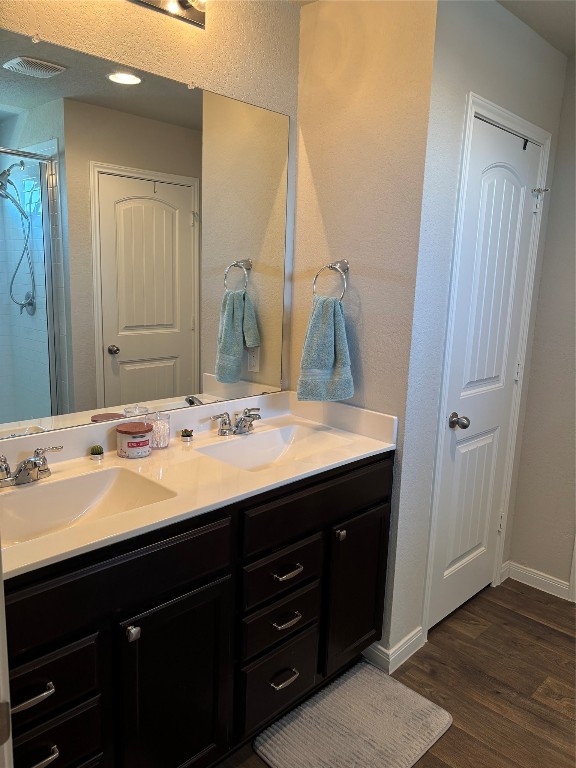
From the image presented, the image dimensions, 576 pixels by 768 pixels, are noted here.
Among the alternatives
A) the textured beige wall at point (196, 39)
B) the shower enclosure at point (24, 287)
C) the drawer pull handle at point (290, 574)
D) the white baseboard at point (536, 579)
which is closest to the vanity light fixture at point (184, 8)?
the textured beige wall at point (196, 39)

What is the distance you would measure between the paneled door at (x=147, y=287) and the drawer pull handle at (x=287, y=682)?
0.98 m

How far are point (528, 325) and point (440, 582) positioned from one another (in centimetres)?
121

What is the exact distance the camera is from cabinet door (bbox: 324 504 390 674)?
6.01ft

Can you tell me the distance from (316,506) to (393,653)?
0.81 metres

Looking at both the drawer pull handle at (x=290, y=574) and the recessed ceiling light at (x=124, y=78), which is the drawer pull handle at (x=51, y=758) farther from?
the recessed ceiling light at (x=124, y=78)

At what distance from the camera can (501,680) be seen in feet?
6.79

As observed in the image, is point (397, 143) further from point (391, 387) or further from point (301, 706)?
point (301, 706)

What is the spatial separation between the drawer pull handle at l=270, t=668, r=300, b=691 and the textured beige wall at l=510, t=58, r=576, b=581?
4.96 feet

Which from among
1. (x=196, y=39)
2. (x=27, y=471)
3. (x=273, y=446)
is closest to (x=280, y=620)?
(x=273, y=446)

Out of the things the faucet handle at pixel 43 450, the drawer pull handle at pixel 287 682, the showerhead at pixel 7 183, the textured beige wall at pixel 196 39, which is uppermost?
the textured beige wall at pixel 196 39

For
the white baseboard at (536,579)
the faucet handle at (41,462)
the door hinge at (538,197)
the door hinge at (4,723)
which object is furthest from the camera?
the white baseboard at (536,579)

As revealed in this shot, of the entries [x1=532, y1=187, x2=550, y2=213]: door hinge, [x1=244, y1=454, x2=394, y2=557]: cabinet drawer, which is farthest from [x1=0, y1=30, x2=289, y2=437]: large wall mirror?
[x1=532, y1=187, x2=550, y2=213]: door hinge

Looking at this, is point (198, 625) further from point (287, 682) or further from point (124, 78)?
point (124, 78)

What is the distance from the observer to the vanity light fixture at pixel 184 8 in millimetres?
1651
